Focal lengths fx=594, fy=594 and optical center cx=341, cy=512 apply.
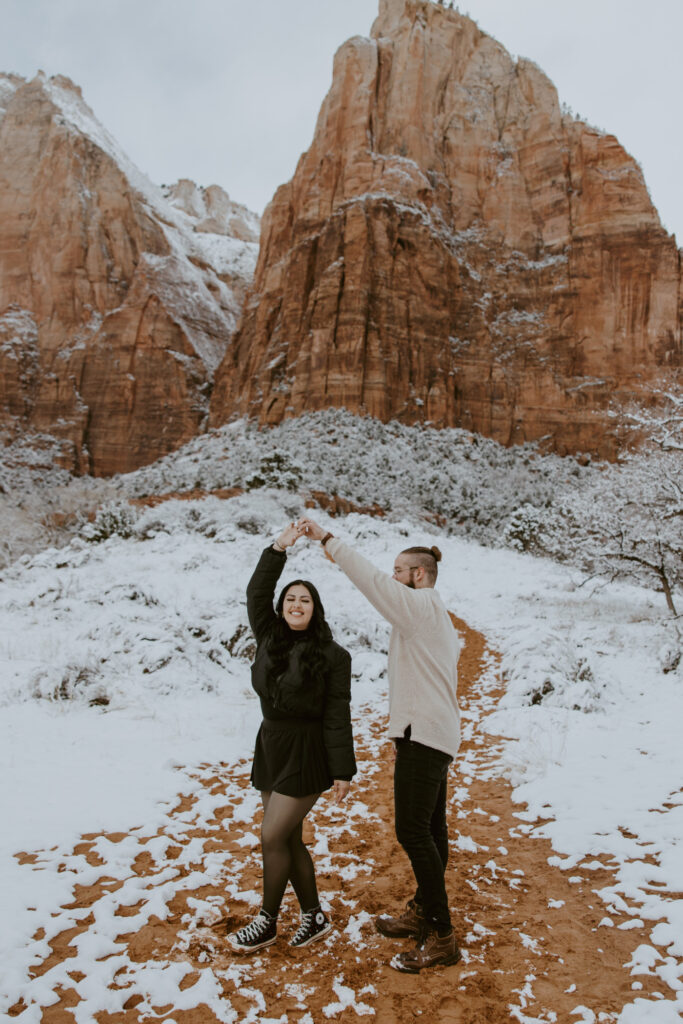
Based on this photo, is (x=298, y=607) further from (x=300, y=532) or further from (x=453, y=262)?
(x=453, y=262)

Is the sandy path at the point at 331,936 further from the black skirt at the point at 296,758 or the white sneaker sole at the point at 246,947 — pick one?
the black skirt at the point at 296,758

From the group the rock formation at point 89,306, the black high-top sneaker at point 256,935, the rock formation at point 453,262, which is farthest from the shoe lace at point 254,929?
the rock formation at point 89,306

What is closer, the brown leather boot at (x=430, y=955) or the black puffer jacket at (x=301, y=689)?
the brown leather boot at (x=430, y=955)

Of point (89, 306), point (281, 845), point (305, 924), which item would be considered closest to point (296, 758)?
point (281, 845)

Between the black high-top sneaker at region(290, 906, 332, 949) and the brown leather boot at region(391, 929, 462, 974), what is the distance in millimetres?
393

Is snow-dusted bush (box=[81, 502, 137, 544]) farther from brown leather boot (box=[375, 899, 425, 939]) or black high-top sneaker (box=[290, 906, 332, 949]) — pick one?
brown leather boot (box=[375, 899, 425, 939])

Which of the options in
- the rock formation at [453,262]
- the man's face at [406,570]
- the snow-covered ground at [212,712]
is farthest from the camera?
the rock formation at [453,262]

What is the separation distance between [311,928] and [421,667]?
1.44m

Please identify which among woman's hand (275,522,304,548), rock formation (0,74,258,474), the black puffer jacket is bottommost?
the black puffer jacket

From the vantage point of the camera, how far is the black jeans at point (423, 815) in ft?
9.09

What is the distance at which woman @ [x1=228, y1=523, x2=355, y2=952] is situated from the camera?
285 cm

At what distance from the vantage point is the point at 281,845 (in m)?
2.85

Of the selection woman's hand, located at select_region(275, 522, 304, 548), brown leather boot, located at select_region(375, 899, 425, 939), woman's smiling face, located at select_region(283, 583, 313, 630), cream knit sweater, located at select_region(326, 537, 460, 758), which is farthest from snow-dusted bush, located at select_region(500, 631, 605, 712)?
woman's hand, located at select_region(275, 522, 304, 548)

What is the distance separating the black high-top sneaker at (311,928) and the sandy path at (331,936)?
6 cm
